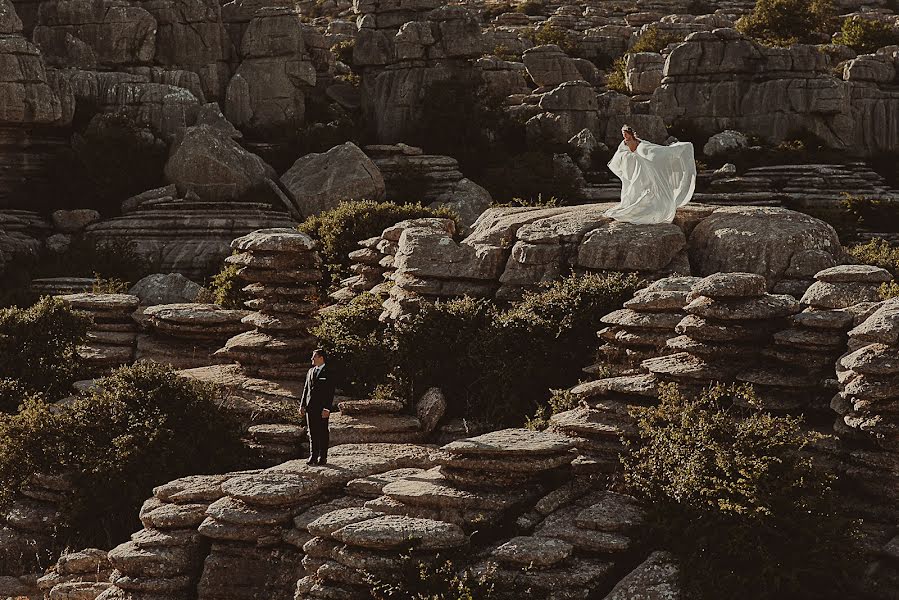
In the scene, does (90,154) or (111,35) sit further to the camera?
(111,35)

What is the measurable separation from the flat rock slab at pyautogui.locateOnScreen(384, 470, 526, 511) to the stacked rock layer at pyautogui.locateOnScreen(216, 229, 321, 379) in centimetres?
686

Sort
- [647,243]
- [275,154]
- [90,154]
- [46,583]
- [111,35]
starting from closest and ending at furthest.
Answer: [46,583] → [647,243] → [90,154] → [275,154] → [111,35]

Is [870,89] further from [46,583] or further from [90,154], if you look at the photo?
[46,583]

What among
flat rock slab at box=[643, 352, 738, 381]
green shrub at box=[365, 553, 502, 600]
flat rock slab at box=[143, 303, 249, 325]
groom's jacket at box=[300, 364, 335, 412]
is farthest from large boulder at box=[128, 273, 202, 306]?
green shrub at box=[365, 553, 502, 600]

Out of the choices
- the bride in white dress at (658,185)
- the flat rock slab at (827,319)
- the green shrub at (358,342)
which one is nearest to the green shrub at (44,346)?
the green shrub at (358,342)

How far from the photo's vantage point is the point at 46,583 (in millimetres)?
15492

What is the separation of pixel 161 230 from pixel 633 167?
16.1 metres

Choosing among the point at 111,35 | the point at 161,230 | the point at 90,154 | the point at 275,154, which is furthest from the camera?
the point at 111,35

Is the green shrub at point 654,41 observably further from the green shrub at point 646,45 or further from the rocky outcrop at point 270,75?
the rocky outcrop at point 270,75

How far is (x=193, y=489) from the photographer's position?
1510cm

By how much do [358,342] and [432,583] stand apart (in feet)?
25.8

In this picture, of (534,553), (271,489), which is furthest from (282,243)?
(534,553)

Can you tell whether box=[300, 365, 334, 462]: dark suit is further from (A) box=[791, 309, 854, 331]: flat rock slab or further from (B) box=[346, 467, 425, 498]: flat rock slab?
(A) box=[791, 309, 854, 331]: flat rock slab

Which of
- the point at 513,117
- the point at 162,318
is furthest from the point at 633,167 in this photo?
the point at 513,117
